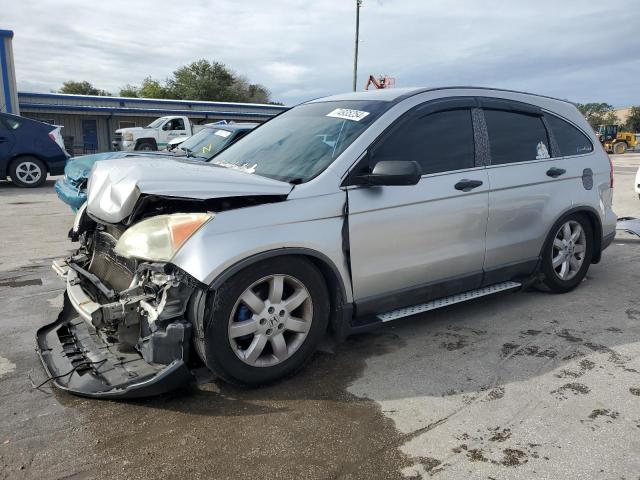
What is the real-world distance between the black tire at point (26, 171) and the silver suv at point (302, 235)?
10251 millimetres

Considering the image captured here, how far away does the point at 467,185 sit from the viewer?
3.95m

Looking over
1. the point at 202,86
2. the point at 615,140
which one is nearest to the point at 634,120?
the point at 615,140

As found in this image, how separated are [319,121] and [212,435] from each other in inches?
92.2

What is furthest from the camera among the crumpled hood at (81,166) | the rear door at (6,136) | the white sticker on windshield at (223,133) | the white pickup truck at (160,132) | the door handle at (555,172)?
the white pickup truck at (160,132)

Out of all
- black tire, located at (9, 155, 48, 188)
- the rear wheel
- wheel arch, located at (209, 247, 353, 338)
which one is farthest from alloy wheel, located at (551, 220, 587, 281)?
the rear wheel

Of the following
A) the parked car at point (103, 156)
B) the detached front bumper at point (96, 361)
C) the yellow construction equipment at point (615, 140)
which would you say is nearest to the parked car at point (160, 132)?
the parked car at point (103, 156)

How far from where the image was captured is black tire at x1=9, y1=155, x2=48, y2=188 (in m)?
12.6

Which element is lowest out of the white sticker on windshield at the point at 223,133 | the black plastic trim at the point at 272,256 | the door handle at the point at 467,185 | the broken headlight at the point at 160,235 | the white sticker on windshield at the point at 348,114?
the black plastic trim at the point at 272,256

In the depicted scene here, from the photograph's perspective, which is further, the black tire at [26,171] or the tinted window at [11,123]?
the black tire at [26,171]

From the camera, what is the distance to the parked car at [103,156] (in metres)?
6.86

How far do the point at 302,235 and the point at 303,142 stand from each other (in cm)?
94

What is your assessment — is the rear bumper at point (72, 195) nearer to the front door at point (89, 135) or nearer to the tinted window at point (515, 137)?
the tinted window at point (515, 137)

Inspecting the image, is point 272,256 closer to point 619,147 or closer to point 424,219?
point 424,219

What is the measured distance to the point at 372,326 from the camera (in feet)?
11.6
